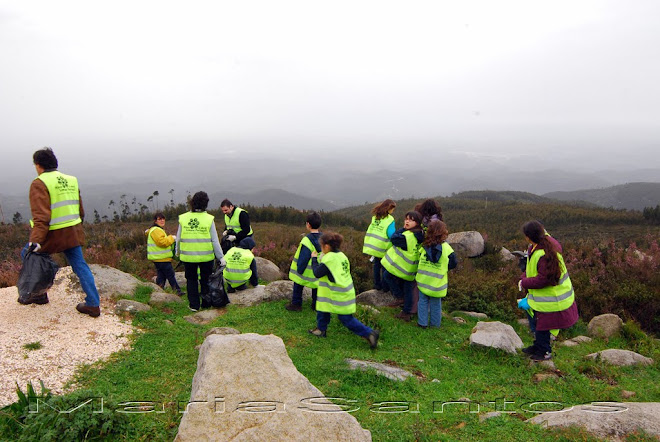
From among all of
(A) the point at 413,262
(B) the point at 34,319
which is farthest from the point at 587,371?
(B) the point at 34,319

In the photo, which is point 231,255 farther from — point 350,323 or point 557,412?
point 557,412

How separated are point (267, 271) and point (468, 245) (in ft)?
25.2

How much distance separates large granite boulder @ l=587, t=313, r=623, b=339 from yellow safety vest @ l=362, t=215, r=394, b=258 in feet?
13.9

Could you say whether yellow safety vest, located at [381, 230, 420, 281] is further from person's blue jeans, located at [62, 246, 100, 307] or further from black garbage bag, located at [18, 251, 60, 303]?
black garbage bag, located at [18, 251, 60, 303]

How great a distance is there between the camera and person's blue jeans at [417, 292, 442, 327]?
6695 millimetres

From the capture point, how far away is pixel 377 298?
27.2ft

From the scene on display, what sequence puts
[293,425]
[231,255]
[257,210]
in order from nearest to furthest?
[293,425]
[231,255]
[257,210]

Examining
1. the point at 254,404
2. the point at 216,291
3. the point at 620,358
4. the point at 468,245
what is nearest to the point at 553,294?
the point at 620,358

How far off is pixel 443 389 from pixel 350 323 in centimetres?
164

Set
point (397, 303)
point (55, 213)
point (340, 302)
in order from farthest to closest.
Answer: point (397, 303) → point (340, 302) → point (55, 213)

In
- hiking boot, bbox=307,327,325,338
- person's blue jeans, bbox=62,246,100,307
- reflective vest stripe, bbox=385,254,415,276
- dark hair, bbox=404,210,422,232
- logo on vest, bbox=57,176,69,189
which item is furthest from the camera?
reflective vest stripe, bbox=385,254,415,276

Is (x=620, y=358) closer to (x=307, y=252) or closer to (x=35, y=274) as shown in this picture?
(x=307, y=252)

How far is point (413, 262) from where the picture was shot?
22.7ft

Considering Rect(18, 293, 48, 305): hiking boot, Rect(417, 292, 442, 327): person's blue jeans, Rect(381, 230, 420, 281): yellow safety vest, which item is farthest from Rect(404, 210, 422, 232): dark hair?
Rect(18, 293, 48, 305): hiking boot
